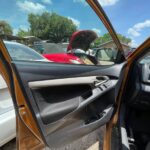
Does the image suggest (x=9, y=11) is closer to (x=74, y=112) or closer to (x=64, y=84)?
(x=64, y=84)

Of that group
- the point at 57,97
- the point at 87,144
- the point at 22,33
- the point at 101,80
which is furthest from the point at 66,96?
the point at 87,144

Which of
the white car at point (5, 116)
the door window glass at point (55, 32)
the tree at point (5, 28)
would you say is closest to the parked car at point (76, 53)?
the door window glass at point (55, 32)

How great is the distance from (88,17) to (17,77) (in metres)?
0.81

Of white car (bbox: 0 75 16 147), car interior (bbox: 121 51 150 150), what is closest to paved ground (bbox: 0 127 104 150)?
white car (bbox: 0 75 16 147)

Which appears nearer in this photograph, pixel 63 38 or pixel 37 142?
pixel 37 142

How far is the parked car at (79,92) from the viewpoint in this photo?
124 cm

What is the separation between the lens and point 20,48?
1.30 meters

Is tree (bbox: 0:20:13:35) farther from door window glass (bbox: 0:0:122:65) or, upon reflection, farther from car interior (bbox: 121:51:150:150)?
car interior (bbox: 121:51:150:150)

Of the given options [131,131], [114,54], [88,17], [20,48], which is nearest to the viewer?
[20,48]

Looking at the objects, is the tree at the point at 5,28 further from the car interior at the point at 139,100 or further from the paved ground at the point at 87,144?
the paved ground at the point at 87,144

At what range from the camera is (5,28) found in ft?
3.86

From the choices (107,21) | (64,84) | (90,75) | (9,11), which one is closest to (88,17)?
(107,21)

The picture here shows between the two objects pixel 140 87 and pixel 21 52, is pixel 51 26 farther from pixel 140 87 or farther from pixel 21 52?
pixel 140 87

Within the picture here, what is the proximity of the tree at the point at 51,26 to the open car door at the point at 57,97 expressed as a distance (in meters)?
0.20
